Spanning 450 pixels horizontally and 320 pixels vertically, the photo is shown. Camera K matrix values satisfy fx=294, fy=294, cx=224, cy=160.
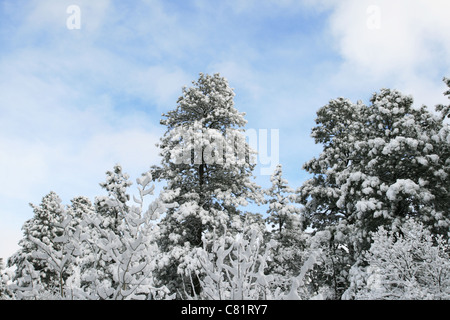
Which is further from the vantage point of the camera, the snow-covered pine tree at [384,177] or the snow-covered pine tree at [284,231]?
the snow-covered pine tree at [284,231]

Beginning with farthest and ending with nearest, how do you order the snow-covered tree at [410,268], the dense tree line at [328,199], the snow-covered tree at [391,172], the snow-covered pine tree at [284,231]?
1. the snow-covered pine tree at [284,231]
2. the snow-covered tree at [391,172]
3. the dense tree line at [328,199]
4. the snow-covered tree at [410,268]

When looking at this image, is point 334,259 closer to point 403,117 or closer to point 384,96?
point 403,117

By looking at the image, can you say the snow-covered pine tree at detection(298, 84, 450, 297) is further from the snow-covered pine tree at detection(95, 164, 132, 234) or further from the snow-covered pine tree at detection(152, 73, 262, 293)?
the snow-covered pine tree at detection(95, 164, 132, 234)

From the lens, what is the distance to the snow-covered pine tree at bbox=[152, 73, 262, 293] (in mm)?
13195

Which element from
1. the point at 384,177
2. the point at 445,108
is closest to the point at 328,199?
the point at 384,177

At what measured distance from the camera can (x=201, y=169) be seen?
1576 cm

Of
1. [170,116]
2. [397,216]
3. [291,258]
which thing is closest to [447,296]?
[397,216]

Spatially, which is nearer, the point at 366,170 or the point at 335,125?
the point at 366,170

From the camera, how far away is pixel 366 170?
1312cm

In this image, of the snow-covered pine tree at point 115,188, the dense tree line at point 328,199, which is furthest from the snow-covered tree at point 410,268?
the snow-covered pine tree at point 115,188

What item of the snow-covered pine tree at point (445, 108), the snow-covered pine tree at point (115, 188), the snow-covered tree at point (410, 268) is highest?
the snow-covered pine tree at point (445, 108)

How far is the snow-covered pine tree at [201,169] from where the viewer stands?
1320 centimetres

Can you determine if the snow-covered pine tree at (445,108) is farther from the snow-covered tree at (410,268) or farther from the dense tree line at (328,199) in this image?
the snow-covered tree at (410,268)
